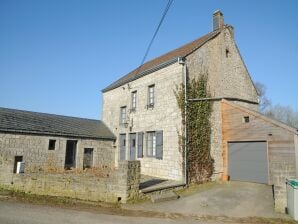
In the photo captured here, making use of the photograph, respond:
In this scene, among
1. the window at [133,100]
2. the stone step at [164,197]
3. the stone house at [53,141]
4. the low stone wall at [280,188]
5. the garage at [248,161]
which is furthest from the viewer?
the window at [133,100]

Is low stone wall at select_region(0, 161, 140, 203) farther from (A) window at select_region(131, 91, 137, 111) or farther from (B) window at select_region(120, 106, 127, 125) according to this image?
(B) window at select_region(120, 106, 127, 125)

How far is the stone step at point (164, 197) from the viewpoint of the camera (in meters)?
11.3

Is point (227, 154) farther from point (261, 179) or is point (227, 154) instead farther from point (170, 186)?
point (170, 186)

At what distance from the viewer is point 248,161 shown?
1505 cm

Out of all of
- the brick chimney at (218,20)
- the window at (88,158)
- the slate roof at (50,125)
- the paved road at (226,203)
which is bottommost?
the paved road at (226,203)

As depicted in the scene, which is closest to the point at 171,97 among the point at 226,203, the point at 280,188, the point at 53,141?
the point at 226,203

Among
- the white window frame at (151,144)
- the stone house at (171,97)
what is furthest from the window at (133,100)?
the white window frame at (151,144)

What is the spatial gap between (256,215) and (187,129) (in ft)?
21.0

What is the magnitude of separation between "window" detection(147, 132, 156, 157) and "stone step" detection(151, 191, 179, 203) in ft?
16.2

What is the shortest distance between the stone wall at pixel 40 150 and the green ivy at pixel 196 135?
8.30 metres

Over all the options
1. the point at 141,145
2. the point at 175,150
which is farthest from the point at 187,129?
the point at 141,145

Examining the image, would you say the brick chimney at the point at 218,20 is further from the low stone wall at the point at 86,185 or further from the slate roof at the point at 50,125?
the low stone wall at the point at 86,185

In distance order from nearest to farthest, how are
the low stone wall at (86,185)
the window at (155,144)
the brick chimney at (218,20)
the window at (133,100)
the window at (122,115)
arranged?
the low stone wall at (86,185), the window at (155,144), the brick chimney at (218,20), the window at (133,100), the window at (122,115)

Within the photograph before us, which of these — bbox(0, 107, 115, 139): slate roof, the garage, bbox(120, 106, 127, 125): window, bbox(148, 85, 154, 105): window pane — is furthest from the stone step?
bbox(0, 107, 115, 139): slate roof
